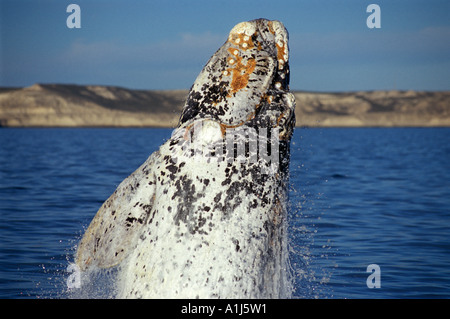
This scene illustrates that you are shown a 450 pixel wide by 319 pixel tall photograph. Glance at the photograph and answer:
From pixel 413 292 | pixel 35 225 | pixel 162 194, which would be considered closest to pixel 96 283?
pixel 162 194

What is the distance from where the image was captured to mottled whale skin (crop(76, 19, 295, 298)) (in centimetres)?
568

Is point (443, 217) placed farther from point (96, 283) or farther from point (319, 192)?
point (96, 283)

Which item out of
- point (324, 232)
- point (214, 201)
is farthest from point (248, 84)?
point (324, 232)

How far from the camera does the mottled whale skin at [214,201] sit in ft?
18.6

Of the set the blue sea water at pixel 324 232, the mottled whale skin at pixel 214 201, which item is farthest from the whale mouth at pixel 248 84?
the blue sea water at pixel 324 232

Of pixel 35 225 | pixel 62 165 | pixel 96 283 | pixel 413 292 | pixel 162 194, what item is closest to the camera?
pixel 162 194

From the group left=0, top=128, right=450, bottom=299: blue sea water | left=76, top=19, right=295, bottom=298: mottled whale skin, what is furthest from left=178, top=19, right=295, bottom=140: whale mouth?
left=0, top=128, right=450, bottom=299: blue sea water

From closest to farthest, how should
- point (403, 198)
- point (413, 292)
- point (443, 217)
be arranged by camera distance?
point (413, 292)
point (443, 217)
point (403, 198)

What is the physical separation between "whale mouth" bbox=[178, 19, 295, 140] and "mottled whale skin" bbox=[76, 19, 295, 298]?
0.01m

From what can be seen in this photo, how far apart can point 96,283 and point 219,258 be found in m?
1.76

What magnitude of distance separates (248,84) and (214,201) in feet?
4.72

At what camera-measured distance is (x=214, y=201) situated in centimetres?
585
